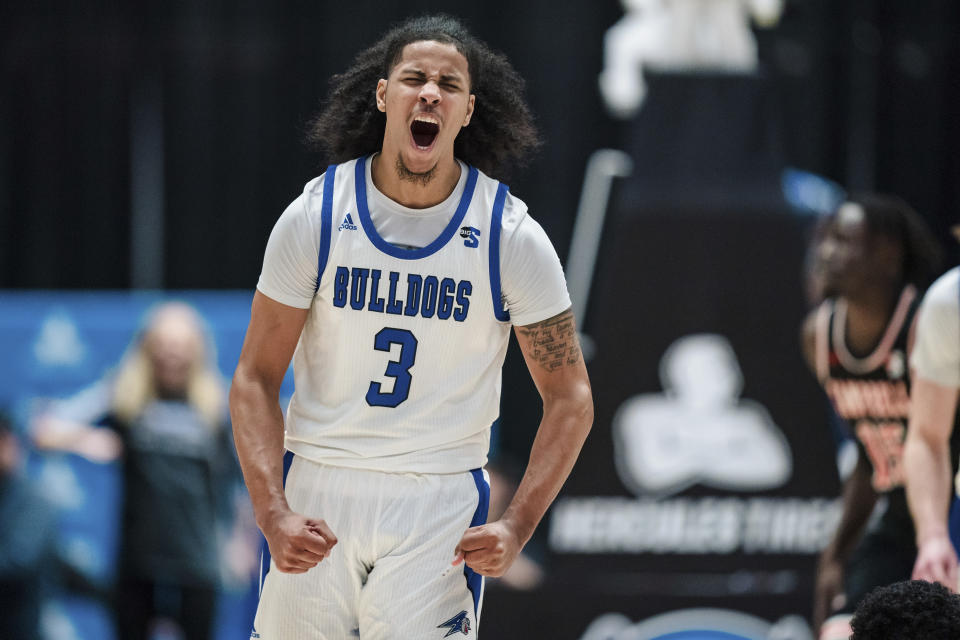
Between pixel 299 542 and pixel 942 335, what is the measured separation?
2.14 meters

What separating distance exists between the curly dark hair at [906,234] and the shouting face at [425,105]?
3.11 meters

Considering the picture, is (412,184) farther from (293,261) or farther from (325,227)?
(293,261)

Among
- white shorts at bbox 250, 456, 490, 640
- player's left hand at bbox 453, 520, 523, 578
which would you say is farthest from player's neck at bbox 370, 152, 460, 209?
player's left hand at bbox 453, 520, 523, 578

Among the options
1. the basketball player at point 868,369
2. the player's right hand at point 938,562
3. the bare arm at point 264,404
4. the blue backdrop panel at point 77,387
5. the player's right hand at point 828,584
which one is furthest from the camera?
the blue backdrop panel at point 77,387

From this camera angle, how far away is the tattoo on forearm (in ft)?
9.98

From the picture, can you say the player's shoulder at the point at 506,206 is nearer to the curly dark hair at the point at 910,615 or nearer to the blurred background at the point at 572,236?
the curly dark hair at the point at 910,615

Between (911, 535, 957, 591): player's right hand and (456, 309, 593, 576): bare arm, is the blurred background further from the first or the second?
(456, 309, 593, 576): bare arm

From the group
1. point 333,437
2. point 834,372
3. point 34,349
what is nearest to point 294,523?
point 333,437

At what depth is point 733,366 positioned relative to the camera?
6.97 m

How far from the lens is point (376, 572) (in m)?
2.93

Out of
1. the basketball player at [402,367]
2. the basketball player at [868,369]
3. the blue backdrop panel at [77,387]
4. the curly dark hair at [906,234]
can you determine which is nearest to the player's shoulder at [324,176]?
the basketball player at [402,367]

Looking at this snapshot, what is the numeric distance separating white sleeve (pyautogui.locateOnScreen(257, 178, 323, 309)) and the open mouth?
30cm

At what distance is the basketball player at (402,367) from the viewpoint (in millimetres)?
2930

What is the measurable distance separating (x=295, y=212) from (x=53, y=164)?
4478 mm
